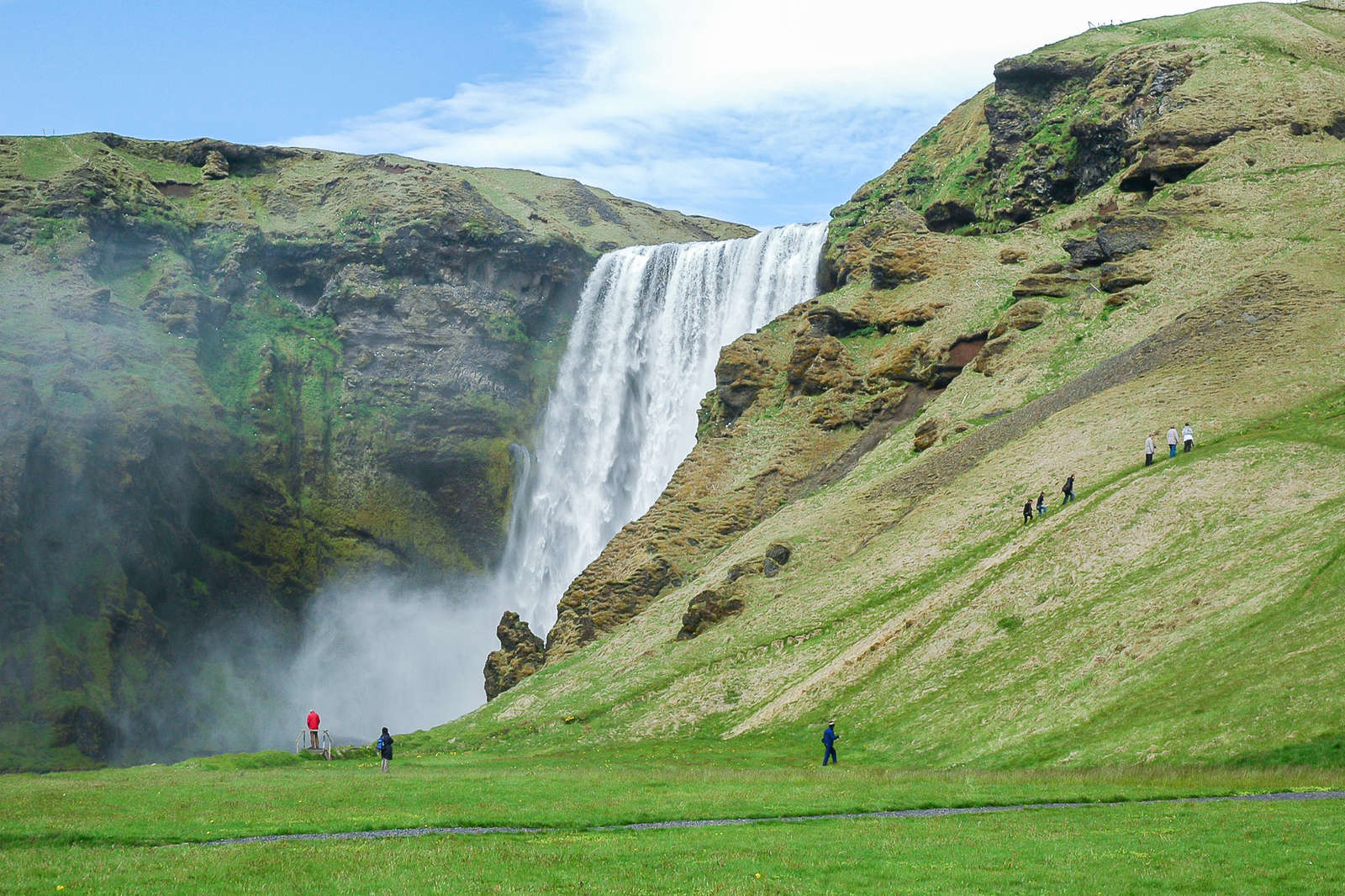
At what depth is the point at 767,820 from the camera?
3244 centimetres

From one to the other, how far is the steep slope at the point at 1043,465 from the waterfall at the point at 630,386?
362 inches

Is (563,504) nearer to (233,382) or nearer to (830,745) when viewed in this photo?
(233,382)

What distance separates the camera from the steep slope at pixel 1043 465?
1764 inches

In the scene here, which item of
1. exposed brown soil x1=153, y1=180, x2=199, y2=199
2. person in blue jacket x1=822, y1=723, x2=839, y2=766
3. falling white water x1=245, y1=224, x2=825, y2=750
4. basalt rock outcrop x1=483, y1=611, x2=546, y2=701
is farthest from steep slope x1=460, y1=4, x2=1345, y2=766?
exposed brown soil x1=153, y1=180, x2=199, y2=199

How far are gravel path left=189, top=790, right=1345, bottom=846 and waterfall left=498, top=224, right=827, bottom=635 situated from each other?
3159 inches

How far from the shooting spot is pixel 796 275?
119m

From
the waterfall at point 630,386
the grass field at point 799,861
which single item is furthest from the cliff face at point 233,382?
the grass field at point 799,861

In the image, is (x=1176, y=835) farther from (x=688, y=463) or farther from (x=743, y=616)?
(x=688, y=463)

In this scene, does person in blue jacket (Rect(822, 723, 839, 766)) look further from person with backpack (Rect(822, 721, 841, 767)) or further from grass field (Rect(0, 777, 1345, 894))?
grass field (Rect(0, 777, 1345, 894))

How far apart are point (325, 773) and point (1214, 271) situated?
62.6 meters

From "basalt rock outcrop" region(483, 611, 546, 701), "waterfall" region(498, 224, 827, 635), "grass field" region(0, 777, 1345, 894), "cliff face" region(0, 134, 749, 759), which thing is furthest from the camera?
"waterfall" region(498, 224, 827, 635)

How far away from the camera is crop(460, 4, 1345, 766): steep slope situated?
44.8 meters

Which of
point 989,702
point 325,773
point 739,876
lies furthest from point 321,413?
point 739,876

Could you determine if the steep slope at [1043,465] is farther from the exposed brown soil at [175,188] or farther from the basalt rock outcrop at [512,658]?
the exposed brown soil at [175,188]
